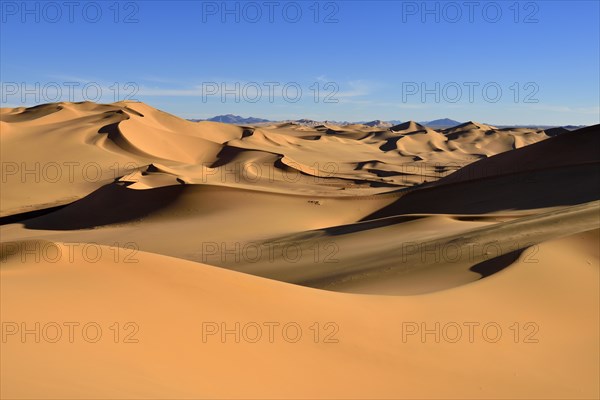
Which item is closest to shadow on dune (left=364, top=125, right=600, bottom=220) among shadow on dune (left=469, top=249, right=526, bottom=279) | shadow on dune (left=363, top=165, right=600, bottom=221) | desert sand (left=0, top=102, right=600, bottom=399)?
shadow on dune (left=363, top=165, right=600, bottom=221)

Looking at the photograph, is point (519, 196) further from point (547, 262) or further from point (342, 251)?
point (547, 262)

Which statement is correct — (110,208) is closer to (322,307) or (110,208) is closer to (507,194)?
(507,194)

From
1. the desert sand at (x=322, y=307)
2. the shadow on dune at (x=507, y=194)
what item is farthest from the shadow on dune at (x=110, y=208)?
the shadow on dune at (x=507, y=194)

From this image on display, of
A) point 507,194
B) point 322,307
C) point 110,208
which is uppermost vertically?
point 507,194

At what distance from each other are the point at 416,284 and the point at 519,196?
1040 cm

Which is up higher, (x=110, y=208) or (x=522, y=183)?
(x=522, y=183)

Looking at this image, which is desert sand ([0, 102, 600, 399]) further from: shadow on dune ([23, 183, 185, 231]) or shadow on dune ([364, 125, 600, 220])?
shadow on dune ([23, 183, 185, 231])

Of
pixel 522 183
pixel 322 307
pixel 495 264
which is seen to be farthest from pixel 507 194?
pixel 322 307

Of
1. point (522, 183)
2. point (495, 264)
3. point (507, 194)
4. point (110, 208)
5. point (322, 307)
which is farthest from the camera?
point (110, 208)

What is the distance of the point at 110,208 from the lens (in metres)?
20.6

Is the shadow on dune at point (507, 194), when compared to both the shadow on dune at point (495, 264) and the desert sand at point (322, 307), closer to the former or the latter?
the desert sand at point (322, 307)

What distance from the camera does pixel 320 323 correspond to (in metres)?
4.94

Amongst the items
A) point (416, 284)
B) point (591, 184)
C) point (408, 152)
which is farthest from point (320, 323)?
point (408, 152)

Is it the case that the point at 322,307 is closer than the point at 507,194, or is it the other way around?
the point at 322,307
